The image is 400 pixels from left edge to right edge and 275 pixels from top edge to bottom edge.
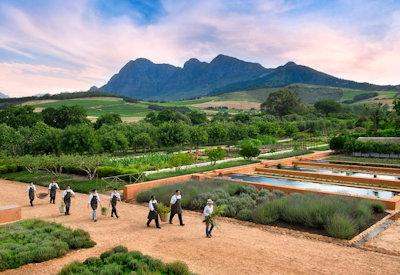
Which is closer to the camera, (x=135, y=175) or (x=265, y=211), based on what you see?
(x=265, y=211)

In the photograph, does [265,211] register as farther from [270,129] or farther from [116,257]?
[270,129]

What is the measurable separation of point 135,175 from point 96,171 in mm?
3699

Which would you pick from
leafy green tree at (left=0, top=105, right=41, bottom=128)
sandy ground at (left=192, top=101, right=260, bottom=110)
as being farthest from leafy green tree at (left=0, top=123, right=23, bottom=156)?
sandy ground at (left=192, top=101, right=260, bottom=110)

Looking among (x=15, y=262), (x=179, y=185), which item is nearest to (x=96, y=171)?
(x=179, y=185)

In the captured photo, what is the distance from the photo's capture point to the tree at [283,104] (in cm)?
10969

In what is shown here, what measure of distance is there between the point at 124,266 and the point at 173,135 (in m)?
34.7

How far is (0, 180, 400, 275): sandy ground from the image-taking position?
420 inches

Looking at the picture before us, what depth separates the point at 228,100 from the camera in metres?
180

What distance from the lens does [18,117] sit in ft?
212

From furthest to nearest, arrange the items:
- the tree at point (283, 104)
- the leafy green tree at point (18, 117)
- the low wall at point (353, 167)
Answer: the tree at point (283, 104) < the leafy green tree at point (18, 117) < the low wall at point (353, 167)

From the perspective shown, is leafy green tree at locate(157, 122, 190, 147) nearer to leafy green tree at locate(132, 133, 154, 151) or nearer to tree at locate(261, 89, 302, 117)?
leafy green tree at locate(132, 133, 154, 151)

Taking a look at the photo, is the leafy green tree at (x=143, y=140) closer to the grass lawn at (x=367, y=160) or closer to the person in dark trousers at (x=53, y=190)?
the grass lawn at (x=367, y=160)

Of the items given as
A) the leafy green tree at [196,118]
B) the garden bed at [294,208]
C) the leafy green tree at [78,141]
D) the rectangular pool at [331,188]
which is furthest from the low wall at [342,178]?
the leafy green tree at [196,118]

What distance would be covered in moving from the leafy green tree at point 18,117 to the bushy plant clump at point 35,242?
53.8 m
